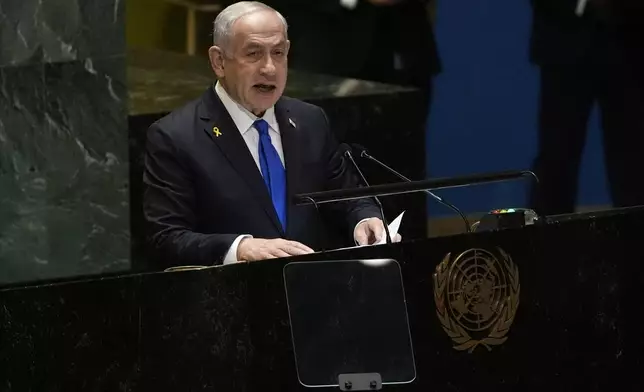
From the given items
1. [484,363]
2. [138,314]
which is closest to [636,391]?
[484,363]

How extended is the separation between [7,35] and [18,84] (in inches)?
7.9

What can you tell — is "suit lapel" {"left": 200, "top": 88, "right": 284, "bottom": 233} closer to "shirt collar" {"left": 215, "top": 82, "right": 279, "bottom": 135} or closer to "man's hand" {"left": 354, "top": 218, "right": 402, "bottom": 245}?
"shirt collar" {"left": 215, "top": 82, "right": 279, "bottom": 135}

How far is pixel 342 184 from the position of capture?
3.85 meters

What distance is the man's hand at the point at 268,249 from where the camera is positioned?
2.99 meters

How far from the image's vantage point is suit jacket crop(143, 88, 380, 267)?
11.9ft

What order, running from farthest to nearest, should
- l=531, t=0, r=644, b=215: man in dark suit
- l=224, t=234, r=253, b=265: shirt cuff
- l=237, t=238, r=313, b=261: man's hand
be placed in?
l=531, t=0, r=644, b=215: man in dark suit
l=224, t=234, r=253, b=265: shirt cuff
l=237, t=238, r=313, b=261: man's hand

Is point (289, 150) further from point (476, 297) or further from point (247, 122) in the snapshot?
point (476, 297)

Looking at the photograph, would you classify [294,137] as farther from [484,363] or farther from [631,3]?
[631,3]

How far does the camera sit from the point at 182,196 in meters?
3.64

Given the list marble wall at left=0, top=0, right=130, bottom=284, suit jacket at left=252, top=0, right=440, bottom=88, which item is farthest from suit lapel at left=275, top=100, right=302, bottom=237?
marble wall at left=0, top=0, right=130, bottom=284

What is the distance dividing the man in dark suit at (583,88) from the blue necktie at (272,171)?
1673mm

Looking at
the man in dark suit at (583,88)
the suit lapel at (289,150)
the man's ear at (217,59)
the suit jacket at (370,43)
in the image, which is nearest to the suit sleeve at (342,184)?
the suit lapel at (289,150)

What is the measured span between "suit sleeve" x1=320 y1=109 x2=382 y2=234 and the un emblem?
2.49 ft

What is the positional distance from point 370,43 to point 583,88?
85cm
